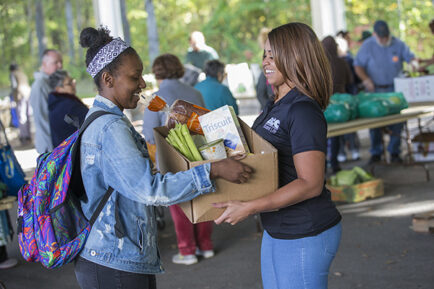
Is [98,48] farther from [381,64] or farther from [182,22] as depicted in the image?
[182,22]

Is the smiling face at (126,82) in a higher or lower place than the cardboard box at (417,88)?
higher

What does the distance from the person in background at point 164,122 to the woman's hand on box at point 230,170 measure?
3.13 metres

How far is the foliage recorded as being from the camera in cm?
2122

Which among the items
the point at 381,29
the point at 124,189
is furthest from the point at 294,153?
the point at 381,29

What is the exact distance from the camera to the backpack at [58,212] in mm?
2066

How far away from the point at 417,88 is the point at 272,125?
671 cm

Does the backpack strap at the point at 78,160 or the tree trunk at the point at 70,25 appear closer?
the backpack strap at the point at 78,160

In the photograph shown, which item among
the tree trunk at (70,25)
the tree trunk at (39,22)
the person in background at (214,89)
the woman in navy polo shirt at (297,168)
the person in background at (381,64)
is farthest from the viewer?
the tree trunk at (70,25)

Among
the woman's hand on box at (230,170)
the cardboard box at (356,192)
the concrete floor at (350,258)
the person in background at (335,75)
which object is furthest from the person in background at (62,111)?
the person in background at (335,75)

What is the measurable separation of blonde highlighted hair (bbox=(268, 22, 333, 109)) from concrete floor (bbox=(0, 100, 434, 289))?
2527 millimetres

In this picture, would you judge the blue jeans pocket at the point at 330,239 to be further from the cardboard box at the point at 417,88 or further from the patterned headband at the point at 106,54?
the cardboard box at the point at 417,88

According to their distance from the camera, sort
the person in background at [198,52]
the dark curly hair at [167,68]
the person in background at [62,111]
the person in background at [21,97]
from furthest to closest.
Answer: the person in background at [21,97], the person in background at [198,52], the dark curly hair at [167,68], the person in background at [62,111]

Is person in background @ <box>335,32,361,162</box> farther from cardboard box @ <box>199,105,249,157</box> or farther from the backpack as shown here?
the backpack

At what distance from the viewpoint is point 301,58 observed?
216 centimetres
